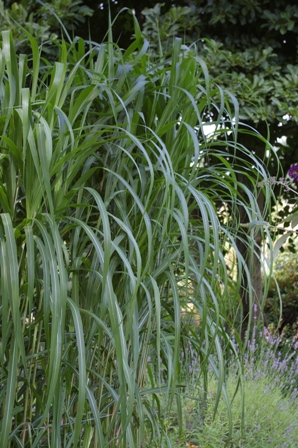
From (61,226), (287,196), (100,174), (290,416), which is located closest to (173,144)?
(100,174)

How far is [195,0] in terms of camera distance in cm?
380

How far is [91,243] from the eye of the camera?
55.4 inches

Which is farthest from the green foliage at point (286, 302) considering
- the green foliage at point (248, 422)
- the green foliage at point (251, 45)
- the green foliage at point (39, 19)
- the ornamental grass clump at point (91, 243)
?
the ornamental grass clump at point (91, 243)

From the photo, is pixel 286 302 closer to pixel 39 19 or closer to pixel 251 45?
pixel 251 45

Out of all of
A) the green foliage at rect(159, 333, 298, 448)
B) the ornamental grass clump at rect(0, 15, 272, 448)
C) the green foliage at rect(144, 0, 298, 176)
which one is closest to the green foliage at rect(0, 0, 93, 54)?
the green foliage at rect(144, 0, 298, 176)

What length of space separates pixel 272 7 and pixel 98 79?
2745 mm

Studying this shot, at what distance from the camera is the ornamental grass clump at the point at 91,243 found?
109cm

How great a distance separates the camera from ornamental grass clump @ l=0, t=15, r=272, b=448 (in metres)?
1.09

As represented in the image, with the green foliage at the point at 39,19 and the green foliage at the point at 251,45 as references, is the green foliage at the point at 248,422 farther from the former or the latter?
the green foliage at the point at 39,19

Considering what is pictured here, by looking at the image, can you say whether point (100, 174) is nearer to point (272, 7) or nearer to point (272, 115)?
point (272, 115)

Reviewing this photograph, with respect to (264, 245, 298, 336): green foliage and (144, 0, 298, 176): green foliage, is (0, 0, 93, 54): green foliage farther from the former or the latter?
(264, 245, 298, 336): green foliage

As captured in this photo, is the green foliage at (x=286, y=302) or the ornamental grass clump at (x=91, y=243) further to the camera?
the green foliage at (x=286, y=302)

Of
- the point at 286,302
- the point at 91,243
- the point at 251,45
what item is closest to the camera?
the point at 91,243

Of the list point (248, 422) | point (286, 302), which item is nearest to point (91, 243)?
point (248, 422)
